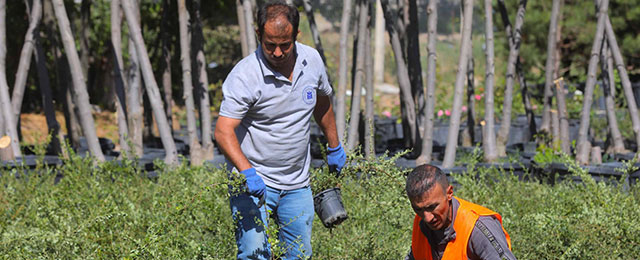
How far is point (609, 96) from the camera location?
5.62 meters

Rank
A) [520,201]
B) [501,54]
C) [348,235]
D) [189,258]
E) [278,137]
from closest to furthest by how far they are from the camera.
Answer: [278,137] → [189,258] → [348,235] → [520,201] → [501,54]

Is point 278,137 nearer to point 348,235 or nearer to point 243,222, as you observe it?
point 243,222

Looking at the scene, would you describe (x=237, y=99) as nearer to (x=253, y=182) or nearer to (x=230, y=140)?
(x=230, y=140)

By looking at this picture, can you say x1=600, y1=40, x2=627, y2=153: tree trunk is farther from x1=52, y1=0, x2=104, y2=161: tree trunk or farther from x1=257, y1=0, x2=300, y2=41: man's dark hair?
x1=52, y1=0, x2=104, y2=161: tree trunk

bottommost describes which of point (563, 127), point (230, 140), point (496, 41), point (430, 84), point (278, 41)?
point (496, 41)

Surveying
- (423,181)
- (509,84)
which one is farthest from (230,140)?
(509,84)

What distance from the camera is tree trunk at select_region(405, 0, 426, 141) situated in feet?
19.1

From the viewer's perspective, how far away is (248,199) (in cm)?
290

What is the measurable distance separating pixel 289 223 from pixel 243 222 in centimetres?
18

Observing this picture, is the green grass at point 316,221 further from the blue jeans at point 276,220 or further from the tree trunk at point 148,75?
the tree trunk at point 148,75

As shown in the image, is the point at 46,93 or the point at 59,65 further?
the point at 59,65

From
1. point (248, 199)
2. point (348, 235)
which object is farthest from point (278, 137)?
point (348, 235)

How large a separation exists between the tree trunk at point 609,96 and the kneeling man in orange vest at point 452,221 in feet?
11.5

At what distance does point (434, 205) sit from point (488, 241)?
0.20 meters
